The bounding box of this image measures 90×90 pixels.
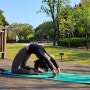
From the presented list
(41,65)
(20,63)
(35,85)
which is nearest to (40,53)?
(41,65)

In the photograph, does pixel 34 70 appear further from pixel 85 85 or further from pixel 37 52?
pixel 85 85

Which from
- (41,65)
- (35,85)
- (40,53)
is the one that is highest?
(40,53)

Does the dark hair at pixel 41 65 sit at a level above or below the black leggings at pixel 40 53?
Answer: below

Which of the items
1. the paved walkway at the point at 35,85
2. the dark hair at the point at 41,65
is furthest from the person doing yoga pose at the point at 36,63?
the paved walkway at the point at 35,85

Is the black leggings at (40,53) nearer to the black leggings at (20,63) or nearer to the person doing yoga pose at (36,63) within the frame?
the person doing yoga pose at (36,63)

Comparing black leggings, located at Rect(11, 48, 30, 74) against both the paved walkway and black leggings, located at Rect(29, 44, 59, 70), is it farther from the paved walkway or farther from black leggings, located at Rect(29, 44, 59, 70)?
the paved walkway

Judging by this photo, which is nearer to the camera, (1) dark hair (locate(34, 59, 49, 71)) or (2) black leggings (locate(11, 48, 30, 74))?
(2) black leggings (locate(11, 48, 30, 74))

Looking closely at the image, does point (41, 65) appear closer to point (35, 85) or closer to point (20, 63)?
point (20, 63)

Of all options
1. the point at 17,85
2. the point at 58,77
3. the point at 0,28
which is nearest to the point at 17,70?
the point at 58,77

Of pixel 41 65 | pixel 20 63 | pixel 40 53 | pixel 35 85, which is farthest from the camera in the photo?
pixel 41 65

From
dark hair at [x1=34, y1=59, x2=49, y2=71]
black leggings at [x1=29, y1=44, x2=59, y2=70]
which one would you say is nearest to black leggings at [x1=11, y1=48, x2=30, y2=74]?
black leggings at [x1=29, y1=44, x2=59, y2=70]

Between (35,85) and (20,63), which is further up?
(20,63)

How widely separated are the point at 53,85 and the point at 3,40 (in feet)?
A: 38.8

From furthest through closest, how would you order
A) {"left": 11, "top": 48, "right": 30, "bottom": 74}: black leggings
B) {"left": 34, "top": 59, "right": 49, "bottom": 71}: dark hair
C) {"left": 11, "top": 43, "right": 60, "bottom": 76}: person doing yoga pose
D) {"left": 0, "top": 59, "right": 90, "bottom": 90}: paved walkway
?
{"left": 34, "top": 59, "right": 49, "bottom": 71}: dark hair, {"left": 11, "top": 48, "right": 30, "bottom": 74}: black leggings, {"left": 11, "top": 43, "right": 60, "bottom": 76}: person doing yoga pose, {"left": 0, "top": 59, "right": 90, "bottom": 90}: paved walkway
